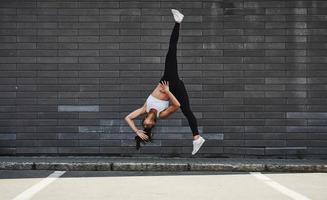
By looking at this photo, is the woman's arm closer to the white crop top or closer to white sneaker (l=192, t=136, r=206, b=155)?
the white crop top

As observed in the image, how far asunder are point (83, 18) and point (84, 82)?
4.77ft

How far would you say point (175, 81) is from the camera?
12.5 m

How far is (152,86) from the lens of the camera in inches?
494

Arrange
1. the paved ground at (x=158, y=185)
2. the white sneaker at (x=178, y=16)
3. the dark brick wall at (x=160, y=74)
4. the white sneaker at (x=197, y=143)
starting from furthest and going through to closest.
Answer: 1. the dark brick wall at (x=160, y=74)
2. the white sneaker at (x=197, y=143)
3. the white sneaker at (x=178, y=16)
4. the paved ground at (x=158, y=185)

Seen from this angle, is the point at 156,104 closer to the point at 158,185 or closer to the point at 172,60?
the point at 172,60

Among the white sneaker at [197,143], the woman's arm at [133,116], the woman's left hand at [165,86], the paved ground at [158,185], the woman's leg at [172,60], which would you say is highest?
the woman's leg at [172,60]

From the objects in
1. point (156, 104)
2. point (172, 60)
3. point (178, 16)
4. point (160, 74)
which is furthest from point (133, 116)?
point (178, 16)

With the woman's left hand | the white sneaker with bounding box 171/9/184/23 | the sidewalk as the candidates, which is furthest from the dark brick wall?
the sidewalk

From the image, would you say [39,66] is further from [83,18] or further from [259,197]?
[259,197]

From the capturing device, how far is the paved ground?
7855mm

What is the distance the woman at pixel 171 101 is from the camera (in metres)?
12.4

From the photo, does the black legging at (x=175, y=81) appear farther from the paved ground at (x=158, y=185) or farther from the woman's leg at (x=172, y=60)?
the paved ground at (x=158, y=185)

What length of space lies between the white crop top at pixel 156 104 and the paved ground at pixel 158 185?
202 cm

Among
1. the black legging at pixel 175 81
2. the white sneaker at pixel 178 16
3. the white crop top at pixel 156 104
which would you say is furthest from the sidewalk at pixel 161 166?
the white sneaker at pixel 178 16
